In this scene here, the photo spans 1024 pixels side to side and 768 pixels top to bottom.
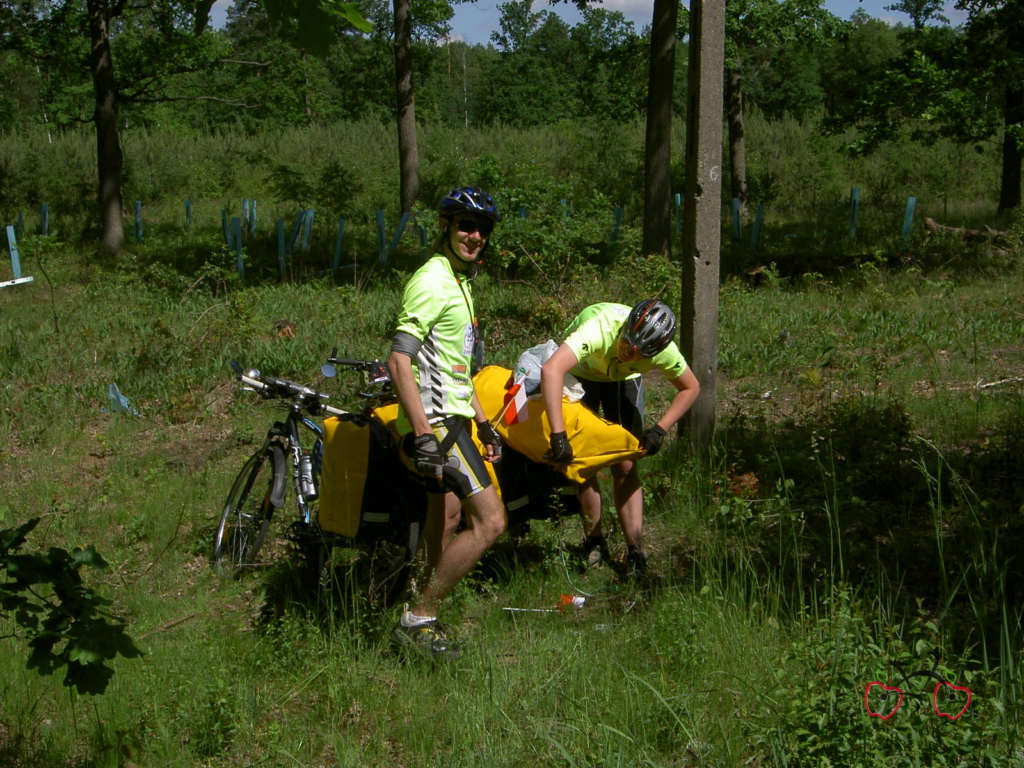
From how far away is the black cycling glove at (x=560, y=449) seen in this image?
472cm

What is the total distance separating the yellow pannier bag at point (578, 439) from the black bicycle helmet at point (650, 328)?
44 cm

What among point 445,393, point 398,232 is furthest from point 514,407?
point 398,232

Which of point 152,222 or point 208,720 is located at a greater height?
point 152,222

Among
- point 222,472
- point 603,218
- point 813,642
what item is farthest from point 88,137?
point 813,642

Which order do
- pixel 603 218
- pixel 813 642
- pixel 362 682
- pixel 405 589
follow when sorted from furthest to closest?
pixel 603 218 → pixel 405 589 → pixel 362 682 → pixel 813 642

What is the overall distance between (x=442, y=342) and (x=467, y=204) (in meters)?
0.62

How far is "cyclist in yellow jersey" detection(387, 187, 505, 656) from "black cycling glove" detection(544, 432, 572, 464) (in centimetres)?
52

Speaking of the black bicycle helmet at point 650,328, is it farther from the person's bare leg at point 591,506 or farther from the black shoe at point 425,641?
the black shoe at point 425,641

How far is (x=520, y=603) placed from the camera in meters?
5.04

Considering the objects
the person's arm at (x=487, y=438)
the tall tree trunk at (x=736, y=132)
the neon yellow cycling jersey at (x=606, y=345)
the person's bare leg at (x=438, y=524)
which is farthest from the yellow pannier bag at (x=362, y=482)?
the tall tree trunk at (x=736, y=132)

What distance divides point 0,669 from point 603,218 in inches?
409

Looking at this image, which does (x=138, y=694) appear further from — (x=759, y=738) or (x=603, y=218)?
(x=603, y=218)

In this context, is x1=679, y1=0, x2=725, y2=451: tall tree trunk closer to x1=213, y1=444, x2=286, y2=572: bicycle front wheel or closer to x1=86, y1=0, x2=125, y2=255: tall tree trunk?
x1=213, y1=444, x2=286, y2=572: bicycle front wheel

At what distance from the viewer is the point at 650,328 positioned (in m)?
4.77
